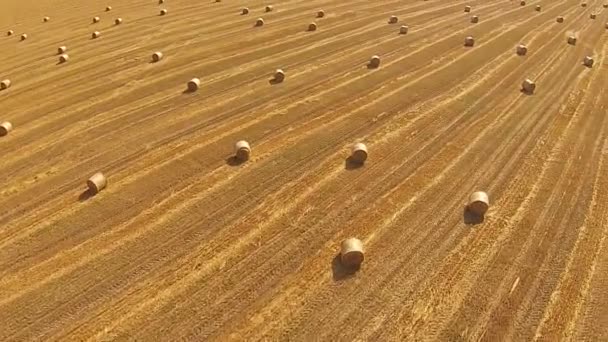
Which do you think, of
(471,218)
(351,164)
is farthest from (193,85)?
(471,218)

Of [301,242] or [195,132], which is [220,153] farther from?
[301,242]

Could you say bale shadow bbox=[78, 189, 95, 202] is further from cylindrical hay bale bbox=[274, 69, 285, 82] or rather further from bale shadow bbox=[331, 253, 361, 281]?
cylindrical hay bale bbox=[274, 69, 285, 82]

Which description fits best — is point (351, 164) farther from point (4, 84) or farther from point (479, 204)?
point (4, 84)

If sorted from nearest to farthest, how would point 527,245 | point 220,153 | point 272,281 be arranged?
point 272,281 → point 527,245 → point 220,153

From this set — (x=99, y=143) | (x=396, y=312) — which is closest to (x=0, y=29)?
(x=99, y=143)

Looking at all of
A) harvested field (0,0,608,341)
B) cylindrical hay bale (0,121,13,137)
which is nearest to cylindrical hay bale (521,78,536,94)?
harvested field (0,0,608,341)

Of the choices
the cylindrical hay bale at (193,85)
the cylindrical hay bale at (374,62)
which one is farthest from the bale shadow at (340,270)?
the cylindrical hay bale at (374,62)
